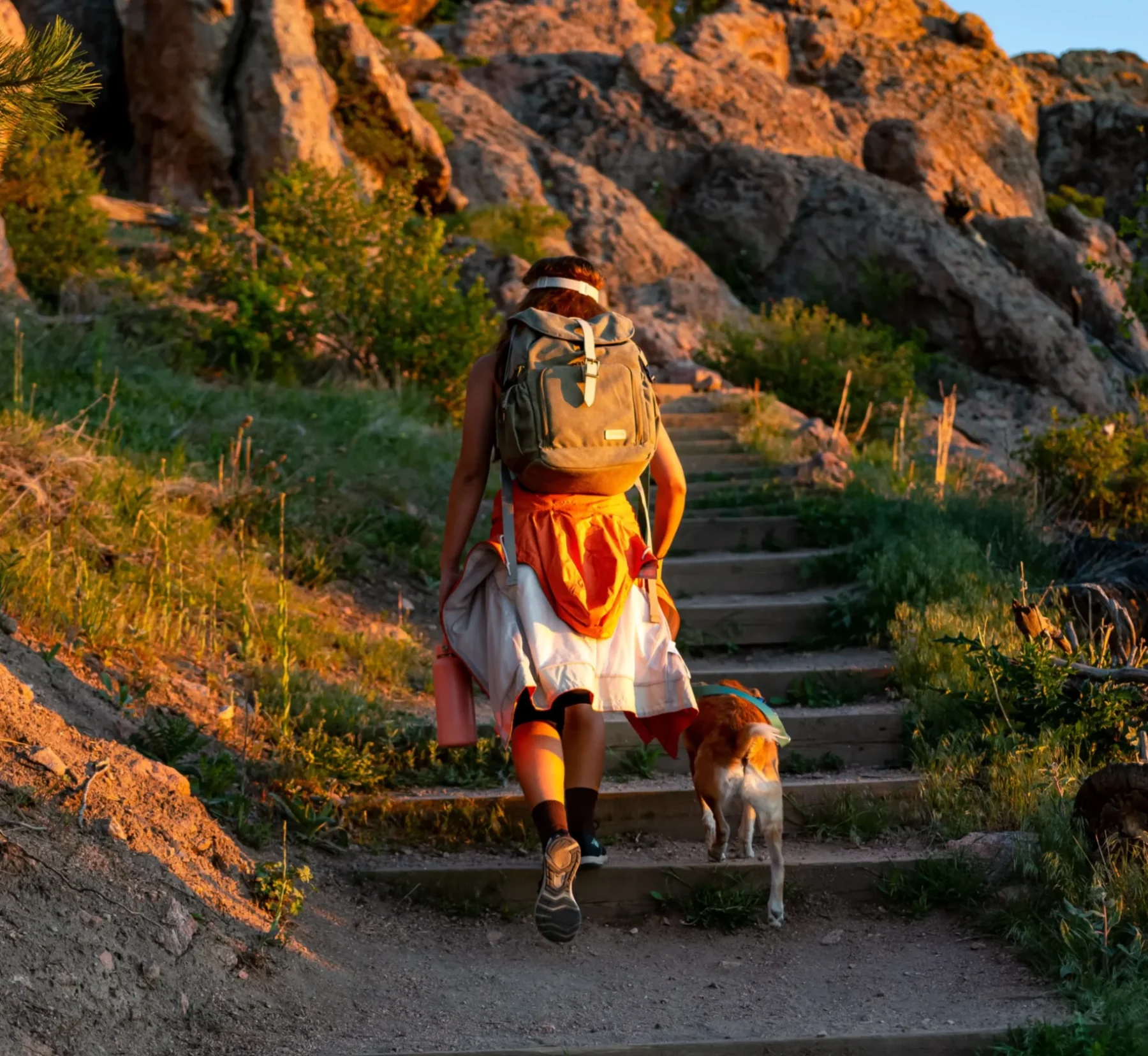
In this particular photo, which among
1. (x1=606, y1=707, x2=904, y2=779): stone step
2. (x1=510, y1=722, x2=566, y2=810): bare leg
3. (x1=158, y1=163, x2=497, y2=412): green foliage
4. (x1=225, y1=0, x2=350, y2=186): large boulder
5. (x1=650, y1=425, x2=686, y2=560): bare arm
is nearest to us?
(x1=510, y1=722, x2=566, y2=810): bare leg

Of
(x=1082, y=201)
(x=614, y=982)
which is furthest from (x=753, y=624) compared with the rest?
(x=1082, y=201)

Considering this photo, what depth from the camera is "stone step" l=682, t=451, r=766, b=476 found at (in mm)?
9945

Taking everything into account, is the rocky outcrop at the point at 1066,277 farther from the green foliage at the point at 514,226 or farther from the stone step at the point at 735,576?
the stone step at the point at 735,576

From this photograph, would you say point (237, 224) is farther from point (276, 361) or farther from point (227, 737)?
point (227, 737)

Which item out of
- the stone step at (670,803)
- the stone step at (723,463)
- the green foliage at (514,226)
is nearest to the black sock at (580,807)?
the stone step at (670,803)

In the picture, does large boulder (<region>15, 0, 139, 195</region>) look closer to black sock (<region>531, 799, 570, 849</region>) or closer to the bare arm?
the bare arm

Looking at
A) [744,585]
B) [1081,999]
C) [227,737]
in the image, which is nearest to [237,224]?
[744,585]

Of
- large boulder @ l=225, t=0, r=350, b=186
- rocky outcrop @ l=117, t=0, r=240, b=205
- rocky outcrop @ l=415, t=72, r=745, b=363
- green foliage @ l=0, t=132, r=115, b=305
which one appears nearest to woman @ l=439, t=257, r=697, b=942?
green foliage @ l=0, t=132, r=115, b=305

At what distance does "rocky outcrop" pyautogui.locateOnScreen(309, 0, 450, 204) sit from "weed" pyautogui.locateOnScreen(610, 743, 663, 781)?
11.5 m

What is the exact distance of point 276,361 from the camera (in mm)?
10391

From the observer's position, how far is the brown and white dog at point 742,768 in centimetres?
421

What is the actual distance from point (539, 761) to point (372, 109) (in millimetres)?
13545

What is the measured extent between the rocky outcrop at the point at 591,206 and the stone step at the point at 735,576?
8548 mm

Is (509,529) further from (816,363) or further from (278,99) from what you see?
(278,99)
